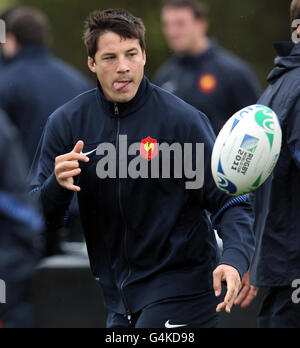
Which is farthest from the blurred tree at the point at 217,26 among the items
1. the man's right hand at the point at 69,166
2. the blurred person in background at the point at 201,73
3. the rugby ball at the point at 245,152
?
the man's right hand at the point at 69,166

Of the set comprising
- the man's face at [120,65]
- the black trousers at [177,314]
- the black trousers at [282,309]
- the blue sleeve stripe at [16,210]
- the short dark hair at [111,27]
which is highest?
the short dark hair at [111,27]

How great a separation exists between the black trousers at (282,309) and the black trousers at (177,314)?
408 millimetres

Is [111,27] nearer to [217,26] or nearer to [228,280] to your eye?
[228,280]

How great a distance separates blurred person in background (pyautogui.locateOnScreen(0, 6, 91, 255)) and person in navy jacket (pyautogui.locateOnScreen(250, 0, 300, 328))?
12.0ft

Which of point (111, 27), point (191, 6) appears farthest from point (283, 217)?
point (191, 6)

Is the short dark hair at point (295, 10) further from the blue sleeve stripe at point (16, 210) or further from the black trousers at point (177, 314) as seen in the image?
the blue sleeve stripe at point (16, 210)

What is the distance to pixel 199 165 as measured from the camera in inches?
187

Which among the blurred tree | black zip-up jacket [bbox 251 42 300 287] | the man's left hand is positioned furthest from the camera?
the blurred tree

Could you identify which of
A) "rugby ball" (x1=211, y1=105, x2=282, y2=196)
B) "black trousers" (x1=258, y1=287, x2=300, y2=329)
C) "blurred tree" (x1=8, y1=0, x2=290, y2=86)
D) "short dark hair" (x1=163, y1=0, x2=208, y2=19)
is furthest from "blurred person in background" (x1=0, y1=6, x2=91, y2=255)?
"blurred tree" (x1=8, y1=0, x2=290, y2=86)

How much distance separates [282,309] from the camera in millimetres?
5055

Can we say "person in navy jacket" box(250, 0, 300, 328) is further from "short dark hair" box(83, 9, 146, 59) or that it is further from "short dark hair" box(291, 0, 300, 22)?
"short dark hair" box(83, 9, 146, 59)

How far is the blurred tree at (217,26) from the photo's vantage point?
59.3 ft

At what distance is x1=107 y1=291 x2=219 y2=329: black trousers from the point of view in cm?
467
